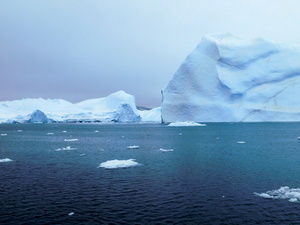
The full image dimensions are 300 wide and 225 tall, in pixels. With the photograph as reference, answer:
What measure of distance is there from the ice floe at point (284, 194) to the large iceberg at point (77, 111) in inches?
3735

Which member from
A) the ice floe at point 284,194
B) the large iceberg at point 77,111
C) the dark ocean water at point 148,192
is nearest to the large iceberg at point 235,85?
the large iceberg at point 77,111

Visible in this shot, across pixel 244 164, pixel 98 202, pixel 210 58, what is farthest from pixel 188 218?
pixel 210 58

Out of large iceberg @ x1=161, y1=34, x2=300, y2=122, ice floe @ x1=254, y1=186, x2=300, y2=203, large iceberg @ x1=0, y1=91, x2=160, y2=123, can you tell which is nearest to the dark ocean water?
ice floe @ x1=254, y1=186, x2=300, y2=203

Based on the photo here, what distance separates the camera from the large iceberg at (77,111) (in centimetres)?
11269

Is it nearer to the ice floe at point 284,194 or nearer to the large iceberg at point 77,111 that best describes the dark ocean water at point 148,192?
the ice floe at point 284,194

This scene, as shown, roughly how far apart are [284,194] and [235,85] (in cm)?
6357

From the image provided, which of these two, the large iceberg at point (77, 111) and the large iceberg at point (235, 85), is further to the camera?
the large iceberg at point (77, 111)

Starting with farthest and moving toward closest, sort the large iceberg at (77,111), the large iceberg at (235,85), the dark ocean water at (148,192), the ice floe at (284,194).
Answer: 1. the large iceberg at (77,111)
2. the large iceberg at (235,85)
3. the ice floe at (284,194)
4. the dark ocean water at (148,192)

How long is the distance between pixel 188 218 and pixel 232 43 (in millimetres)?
76046

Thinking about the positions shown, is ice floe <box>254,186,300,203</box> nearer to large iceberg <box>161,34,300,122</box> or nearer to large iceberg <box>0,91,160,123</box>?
large iceberg <box>161,34,300,122</box>

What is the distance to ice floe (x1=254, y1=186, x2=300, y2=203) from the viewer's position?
1155 centimetres

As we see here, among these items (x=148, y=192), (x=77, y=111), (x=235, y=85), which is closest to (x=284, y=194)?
(x=148, y=192)

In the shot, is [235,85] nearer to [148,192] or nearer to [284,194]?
[284,194]

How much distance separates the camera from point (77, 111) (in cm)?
14488
